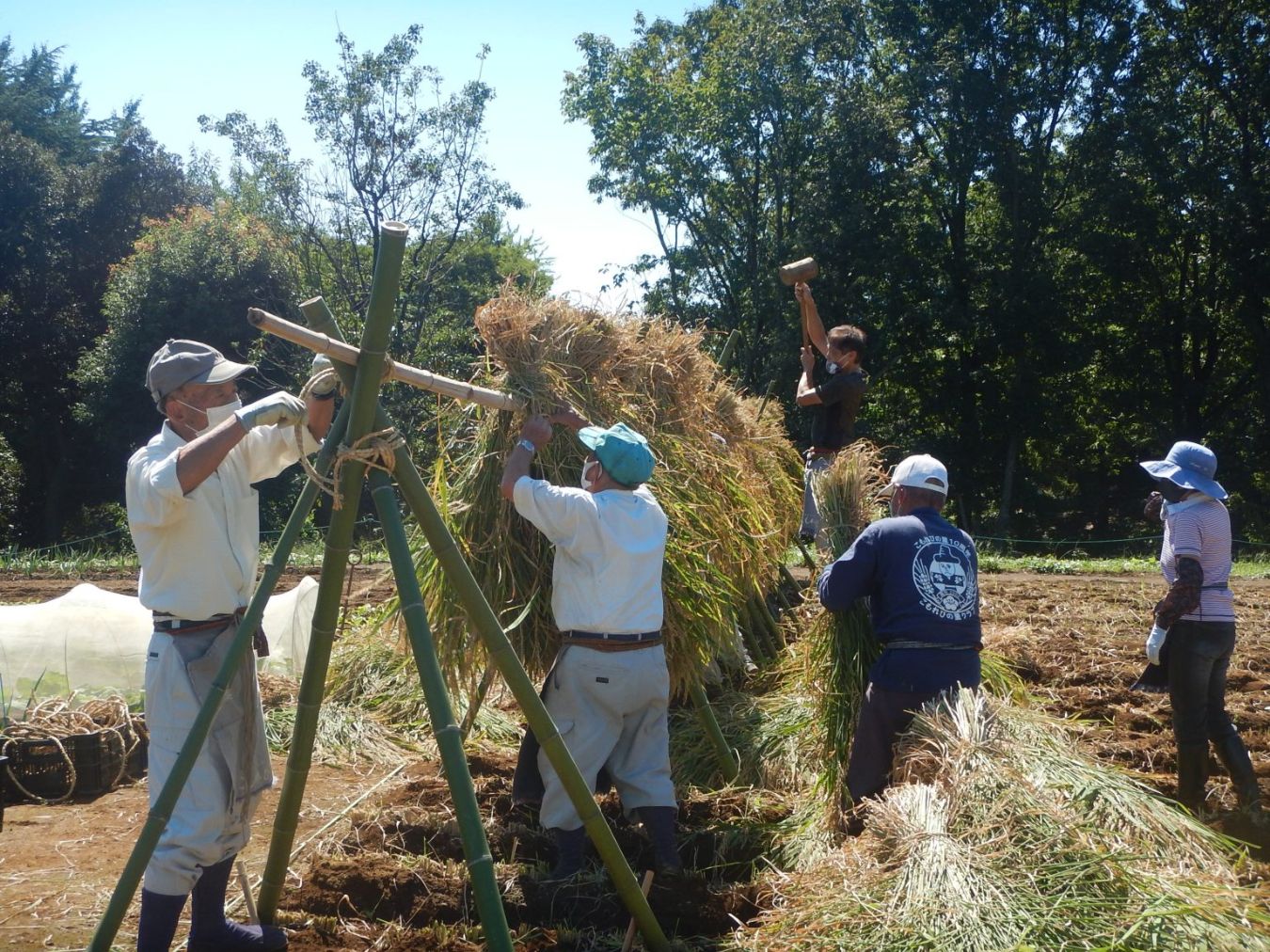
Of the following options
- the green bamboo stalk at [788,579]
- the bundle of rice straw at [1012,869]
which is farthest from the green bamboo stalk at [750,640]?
the bundle of rice straw at [1012,869]

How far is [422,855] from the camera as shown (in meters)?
4.59

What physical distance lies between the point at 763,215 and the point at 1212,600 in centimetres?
2278

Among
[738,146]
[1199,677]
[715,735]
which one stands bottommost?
[715,735]

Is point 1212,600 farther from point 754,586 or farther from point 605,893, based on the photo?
point 605,893

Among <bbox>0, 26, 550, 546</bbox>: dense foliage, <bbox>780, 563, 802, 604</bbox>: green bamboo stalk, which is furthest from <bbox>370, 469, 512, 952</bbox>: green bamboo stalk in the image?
<bbox>0, 26, 550, 546</bbox>: dense foliage

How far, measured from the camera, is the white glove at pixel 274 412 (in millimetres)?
3365

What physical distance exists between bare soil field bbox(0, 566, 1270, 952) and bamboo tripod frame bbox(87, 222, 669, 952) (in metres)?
0.42

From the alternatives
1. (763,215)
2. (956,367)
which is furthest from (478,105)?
(956,367)

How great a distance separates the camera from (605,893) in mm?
4301

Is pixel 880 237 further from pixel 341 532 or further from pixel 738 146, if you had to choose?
pixel 341 532

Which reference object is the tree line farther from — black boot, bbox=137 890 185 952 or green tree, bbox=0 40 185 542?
black boot, bbox=137 890 185 952

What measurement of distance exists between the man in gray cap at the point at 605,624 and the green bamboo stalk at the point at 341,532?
32.2 inches

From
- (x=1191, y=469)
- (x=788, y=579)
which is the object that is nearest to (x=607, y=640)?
(x=1191, y=469)

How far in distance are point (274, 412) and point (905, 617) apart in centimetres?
240
